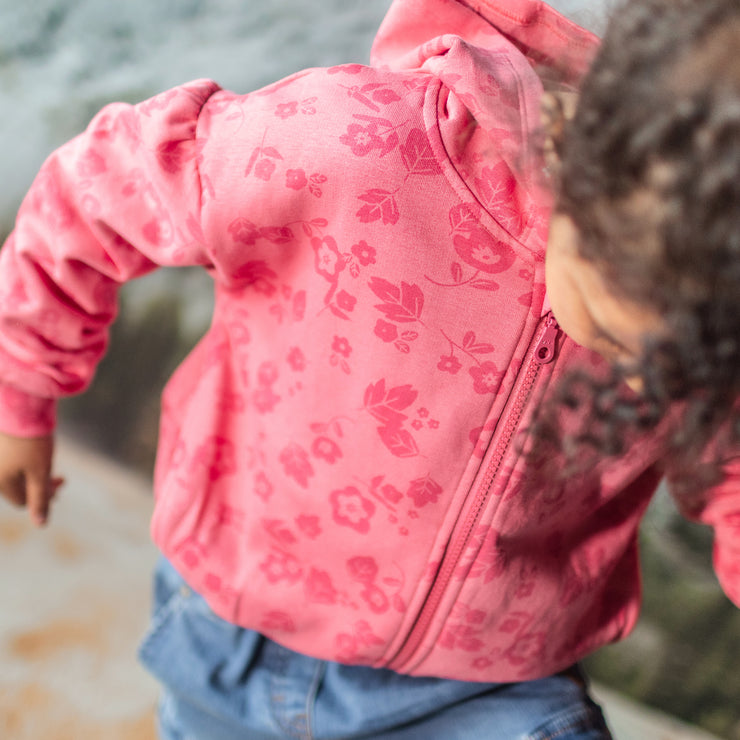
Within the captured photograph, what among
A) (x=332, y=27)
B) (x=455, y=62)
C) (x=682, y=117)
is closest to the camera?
(x=682, y=117)

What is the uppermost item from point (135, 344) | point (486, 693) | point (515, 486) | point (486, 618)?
point (515, 486)

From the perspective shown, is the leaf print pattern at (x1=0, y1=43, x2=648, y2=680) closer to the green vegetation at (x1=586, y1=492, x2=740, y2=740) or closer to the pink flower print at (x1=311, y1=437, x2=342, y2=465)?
the pink flower print at (x1=311, y1=437, x2=342, y2=465)

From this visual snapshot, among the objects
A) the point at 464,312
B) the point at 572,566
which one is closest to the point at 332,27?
the point at 464,312

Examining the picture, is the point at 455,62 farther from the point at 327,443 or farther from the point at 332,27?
the point at 332,27

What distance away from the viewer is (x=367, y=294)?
511 mm

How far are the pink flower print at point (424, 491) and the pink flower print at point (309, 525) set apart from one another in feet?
0.28

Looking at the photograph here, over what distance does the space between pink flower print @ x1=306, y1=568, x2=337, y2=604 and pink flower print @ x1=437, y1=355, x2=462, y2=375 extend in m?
0.21

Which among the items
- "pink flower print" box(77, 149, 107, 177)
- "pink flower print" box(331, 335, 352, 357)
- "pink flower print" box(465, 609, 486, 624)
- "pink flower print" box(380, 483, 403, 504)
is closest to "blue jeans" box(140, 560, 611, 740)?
"pink flower print" box(465, 609, 486, 624)

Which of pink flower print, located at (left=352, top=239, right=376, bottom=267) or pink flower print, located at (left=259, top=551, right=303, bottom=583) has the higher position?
pink flower print, located at (left=352, top=239, right=376, bottom=267)

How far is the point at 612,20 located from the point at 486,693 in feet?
1.77

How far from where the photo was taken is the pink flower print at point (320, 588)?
2.02 ft

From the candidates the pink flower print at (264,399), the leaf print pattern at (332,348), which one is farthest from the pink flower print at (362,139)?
the pink flower print at (264,399)

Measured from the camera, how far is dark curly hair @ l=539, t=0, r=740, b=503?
1.02ft

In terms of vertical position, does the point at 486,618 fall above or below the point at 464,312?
below
